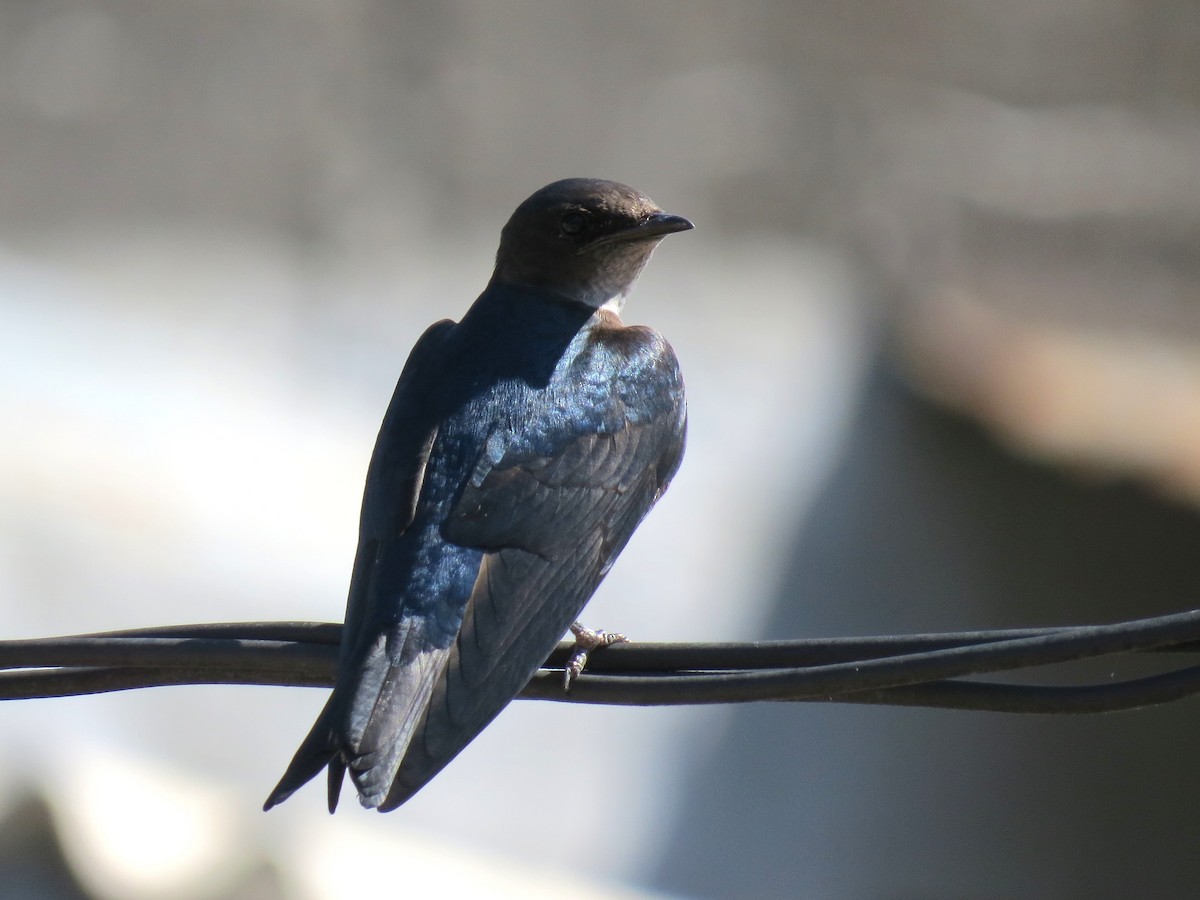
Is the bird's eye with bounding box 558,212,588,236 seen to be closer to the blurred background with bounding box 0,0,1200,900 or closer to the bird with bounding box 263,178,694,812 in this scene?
the bird with bounding box 263,178,694,812

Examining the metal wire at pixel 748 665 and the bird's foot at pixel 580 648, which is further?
the bird's foot at pixel 580 648

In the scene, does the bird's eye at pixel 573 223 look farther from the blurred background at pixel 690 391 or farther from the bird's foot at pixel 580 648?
the blurred background at pixel 690 391

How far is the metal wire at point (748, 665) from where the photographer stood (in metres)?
1.85

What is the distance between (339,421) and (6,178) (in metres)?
2.39

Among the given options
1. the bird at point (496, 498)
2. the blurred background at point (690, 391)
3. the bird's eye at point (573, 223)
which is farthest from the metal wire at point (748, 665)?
the blurred background at point (690, 391)

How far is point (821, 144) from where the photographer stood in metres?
10.6

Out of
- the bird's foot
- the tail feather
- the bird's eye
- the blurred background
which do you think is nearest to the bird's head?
the bird's eye

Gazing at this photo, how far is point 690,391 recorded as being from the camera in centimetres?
977

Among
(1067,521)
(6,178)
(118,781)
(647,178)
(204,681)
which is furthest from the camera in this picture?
(647,178)

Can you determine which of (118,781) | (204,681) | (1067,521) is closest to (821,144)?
(1067,521)

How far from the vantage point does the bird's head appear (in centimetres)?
366

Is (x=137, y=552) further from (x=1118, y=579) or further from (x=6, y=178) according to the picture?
(x=1118, y=579)

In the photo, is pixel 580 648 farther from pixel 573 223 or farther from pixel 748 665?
pixel 573 223

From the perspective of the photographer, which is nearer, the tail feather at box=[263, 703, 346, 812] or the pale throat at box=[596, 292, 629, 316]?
the tail feather at box=[263, 703, 346, 812]
